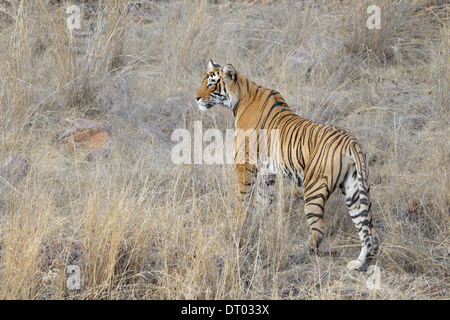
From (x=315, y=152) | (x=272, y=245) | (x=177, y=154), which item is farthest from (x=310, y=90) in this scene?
(x=272, y=245)

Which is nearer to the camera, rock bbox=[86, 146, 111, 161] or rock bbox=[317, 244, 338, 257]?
rock bbox=[317, 244, 338, 257]

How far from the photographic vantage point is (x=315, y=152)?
3994mm

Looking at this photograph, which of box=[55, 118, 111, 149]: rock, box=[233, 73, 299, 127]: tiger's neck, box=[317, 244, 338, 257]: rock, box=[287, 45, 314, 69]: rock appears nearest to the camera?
box=[317, 244, 338, 257]: rock

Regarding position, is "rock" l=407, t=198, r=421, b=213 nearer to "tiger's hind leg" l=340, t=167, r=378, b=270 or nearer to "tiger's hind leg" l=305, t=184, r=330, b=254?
"tiger's hind leg" l=340, t=167, r=378, b=270

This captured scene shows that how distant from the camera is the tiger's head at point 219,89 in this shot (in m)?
4.76

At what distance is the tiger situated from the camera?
3.83m

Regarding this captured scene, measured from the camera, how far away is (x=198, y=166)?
5375 mm

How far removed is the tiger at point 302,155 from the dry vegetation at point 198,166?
0.22 m

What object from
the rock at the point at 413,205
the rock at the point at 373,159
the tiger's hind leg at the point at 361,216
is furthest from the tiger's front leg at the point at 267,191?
the rock at the point at 373,159

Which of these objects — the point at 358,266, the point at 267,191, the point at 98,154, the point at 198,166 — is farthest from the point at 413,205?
the point at 98,154

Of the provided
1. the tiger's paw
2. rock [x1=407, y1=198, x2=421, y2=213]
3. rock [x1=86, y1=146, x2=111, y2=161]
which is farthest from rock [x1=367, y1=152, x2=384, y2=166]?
rock [x1=86, y1=146, x2=111, y2=161]

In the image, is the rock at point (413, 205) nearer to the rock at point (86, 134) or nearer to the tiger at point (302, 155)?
the tiger at point (302, 155)

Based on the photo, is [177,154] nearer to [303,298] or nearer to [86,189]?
[86,189]

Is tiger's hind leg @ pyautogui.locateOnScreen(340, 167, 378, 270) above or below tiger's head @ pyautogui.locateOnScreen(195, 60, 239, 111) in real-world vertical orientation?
below
